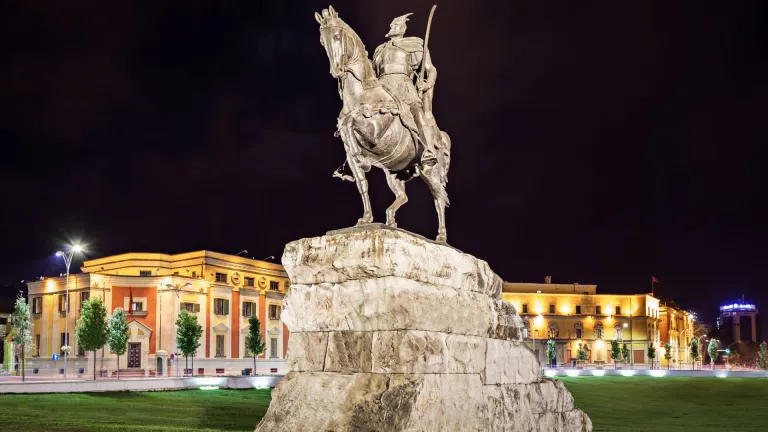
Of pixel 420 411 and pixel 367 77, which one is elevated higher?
pixel 367 77

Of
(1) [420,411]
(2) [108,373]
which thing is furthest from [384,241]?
(2) [108,373]

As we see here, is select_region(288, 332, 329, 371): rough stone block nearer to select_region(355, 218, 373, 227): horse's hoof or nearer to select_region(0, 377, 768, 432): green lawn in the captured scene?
select_region(355, 218, 373, 227): horse's hoof

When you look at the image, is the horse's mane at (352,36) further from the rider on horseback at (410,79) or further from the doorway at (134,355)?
the doorway at (134,355)

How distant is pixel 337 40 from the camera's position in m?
10.2

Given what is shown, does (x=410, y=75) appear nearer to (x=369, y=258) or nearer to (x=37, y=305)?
(x=369, y=258)

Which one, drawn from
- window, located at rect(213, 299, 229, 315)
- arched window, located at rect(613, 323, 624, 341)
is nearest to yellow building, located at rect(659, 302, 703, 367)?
arched window, located at rect(613, 323, 624, 341)

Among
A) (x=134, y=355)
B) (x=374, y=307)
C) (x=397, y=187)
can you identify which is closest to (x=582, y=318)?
(x=134, y=355)

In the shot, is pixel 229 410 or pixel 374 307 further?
pixel 229 410

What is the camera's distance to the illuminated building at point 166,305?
66.4 metres

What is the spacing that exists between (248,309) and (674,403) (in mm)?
45545

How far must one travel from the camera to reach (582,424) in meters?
13.2

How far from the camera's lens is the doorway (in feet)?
217

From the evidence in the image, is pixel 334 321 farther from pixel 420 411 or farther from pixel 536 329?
pixel 536 329

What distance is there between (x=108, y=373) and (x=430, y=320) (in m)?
59.6
